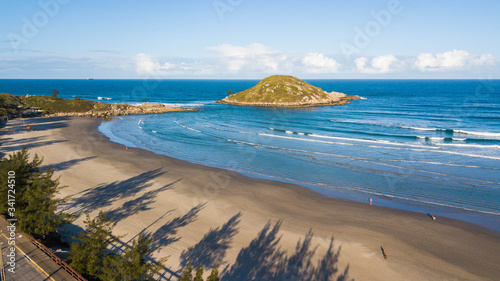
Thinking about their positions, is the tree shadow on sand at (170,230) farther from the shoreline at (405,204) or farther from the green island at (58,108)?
the green island at (58,108)

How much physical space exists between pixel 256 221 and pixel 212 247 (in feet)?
16.9

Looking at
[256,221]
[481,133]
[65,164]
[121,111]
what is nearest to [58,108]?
[121,111]

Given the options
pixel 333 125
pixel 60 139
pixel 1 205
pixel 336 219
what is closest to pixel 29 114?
pixel 60 139

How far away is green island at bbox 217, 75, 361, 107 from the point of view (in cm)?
12569

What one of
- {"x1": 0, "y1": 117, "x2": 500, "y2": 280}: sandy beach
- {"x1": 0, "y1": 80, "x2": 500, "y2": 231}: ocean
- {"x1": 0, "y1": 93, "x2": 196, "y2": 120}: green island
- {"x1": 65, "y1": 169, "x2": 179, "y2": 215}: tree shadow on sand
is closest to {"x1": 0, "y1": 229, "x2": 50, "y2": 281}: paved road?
{"x1": 0, "y1": 117, "x2": 500, "y2": 280}: sandy beach

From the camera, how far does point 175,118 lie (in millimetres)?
88562

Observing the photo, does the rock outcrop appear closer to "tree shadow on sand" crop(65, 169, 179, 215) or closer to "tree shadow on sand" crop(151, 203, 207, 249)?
"tree shadow on sand" crop(65, 169, 179, 215)

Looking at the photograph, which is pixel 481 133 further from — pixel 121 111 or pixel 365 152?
pixel 121 111

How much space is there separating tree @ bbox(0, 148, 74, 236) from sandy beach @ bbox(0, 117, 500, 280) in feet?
14.1

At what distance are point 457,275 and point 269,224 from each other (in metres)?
13.0

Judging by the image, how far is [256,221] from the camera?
24.2m

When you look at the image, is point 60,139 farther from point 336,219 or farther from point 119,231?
point 336,219

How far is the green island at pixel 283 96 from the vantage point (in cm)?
12569

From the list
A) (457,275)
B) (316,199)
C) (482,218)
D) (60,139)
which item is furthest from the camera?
(60,139)
